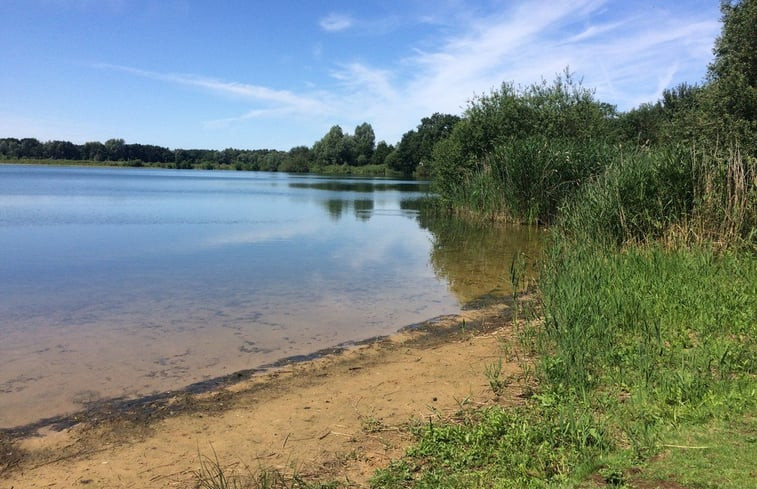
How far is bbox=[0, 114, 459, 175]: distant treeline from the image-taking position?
96.8m

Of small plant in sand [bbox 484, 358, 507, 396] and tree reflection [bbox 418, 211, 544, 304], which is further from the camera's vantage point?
tree reflection [bbox 418, 211, 544, 304]

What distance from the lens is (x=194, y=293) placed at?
9930 millimetres

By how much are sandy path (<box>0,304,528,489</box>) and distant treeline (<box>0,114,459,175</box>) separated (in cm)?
8445

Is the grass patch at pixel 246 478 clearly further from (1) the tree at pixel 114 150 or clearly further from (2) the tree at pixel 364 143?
(1) the tree at pixel 114 150

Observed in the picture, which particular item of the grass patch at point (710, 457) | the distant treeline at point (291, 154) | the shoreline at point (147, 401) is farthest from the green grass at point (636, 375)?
the distant treeline at point (291, 154)

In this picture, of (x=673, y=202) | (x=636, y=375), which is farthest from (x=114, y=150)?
(x=636, y=375)

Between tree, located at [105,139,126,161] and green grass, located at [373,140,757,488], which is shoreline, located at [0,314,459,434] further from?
tree, located at [105,139,126,161]

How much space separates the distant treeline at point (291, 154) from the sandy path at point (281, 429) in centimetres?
8445

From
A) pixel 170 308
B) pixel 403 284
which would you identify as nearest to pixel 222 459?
pixel 170 308

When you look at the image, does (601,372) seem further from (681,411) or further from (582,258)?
(582,258)

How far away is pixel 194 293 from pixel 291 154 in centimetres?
11779

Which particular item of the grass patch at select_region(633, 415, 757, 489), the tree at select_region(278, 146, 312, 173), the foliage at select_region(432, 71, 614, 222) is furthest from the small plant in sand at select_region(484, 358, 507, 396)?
the tree at select_region(278, 146, 312, 173)

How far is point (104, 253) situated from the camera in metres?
14.3

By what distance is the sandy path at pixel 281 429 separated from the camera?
12.6 feet
